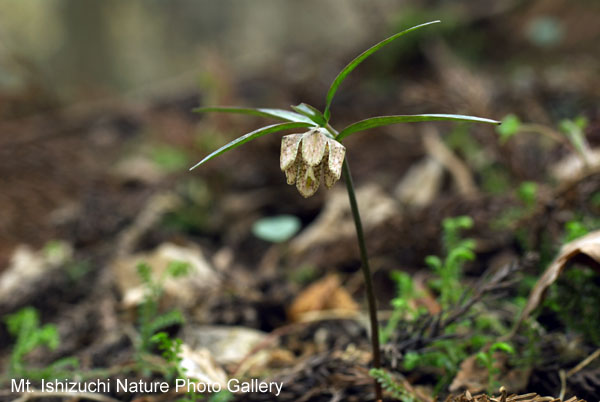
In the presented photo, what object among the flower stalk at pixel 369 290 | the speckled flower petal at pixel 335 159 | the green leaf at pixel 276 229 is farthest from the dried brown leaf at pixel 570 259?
the green leaf at pixel 276 229

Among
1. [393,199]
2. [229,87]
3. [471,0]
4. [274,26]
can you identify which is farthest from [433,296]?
[274,26]

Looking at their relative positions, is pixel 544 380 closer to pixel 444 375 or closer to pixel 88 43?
pixel 444 375

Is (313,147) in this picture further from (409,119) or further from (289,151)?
(409,119)

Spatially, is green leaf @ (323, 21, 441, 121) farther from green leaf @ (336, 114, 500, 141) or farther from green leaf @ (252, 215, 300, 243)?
green leaf @ (252, 215, 300, 243)

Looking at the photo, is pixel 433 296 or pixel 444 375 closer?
pixel 444 375

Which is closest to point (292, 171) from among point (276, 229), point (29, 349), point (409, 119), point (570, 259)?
point (409, 119)

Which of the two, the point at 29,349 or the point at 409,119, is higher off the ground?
the point at 409,119

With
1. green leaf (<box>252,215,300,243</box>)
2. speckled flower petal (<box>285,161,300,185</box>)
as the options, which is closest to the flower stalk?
speckled flower petal (<box>285,161,300,185</box>)

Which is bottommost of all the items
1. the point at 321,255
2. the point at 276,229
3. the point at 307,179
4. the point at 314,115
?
the point at 307,179
